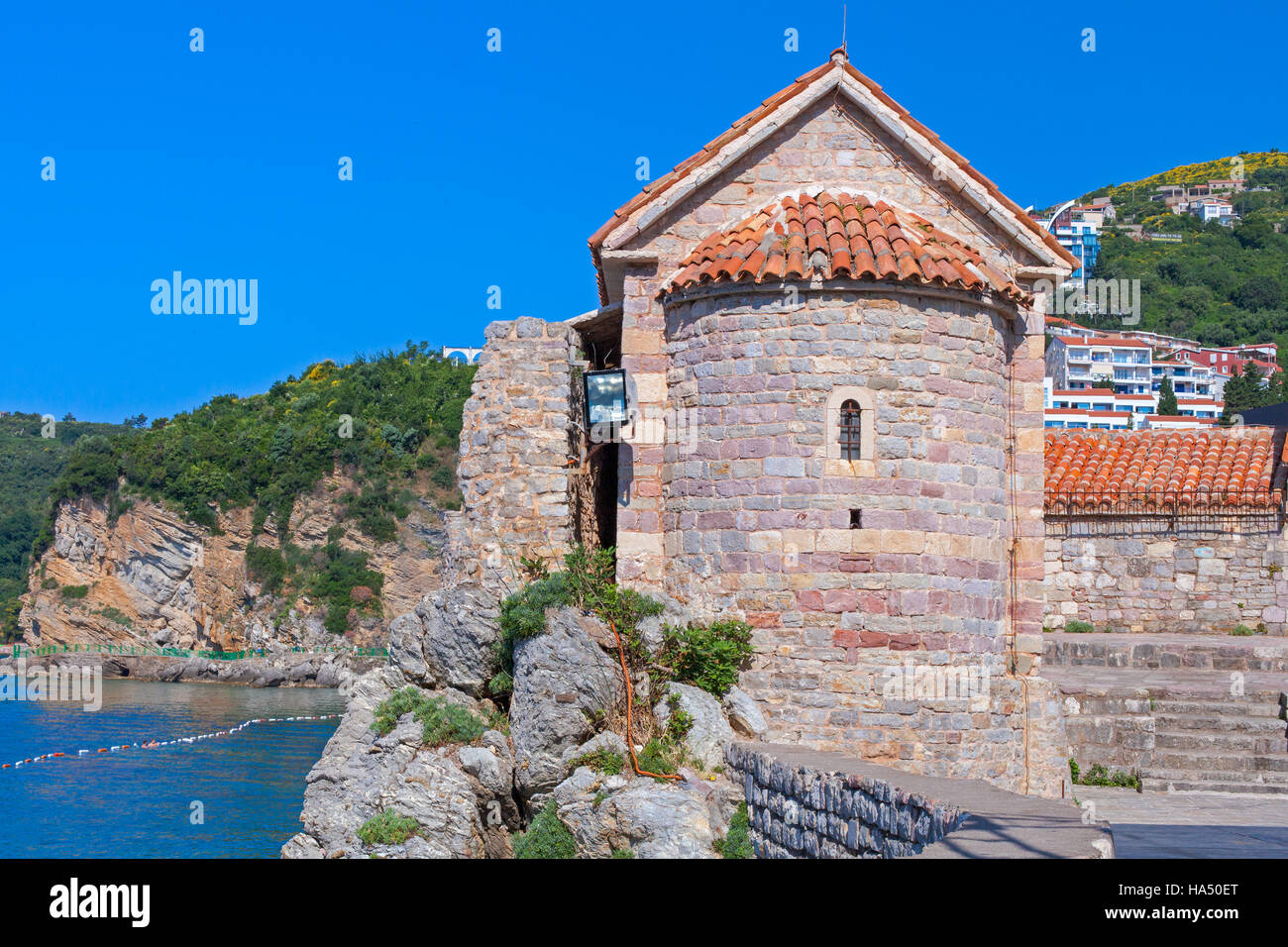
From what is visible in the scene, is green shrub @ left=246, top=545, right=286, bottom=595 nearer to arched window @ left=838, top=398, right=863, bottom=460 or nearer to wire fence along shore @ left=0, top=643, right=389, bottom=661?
wire fence along shore @ left=0, top=643, right=389, bottom=661

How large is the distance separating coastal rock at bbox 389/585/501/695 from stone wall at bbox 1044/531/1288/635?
42.1ft

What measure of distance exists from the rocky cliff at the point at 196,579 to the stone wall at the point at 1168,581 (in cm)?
5582

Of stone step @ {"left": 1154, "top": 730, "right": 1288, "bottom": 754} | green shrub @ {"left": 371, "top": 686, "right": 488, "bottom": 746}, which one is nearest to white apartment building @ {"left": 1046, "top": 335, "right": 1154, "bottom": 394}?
stone step @ {"left": 1154, "top": 730, "right": 1288, "bottom": 754}

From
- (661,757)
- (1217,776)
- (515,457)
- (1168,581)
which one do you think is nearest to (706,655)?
(661,757)

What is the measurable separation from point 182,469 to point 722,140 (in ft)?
230

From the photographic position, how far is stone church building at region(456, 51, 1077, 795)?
1286 cm

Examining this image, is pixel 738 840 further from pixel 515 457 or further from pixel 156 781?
pixel 156 781

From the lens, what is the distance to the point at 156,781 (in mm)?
35875

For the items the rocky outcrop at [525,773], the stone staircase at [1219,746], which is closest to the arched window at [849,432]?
the rocky outcrop at [525,773]

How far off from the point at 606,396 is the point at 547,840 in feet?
16.4

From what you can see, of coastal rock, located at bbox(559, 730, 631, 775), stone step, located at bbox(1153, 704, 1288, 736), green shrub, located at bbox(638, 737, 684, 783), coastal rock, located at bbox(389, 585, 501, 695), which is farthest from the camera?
stone step, located at bbox(1153, 704, 1288, 736)

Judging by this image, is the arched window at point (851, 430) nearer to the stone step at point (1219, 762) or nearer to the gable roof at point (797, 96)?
the gable roof at point (797, 96)
